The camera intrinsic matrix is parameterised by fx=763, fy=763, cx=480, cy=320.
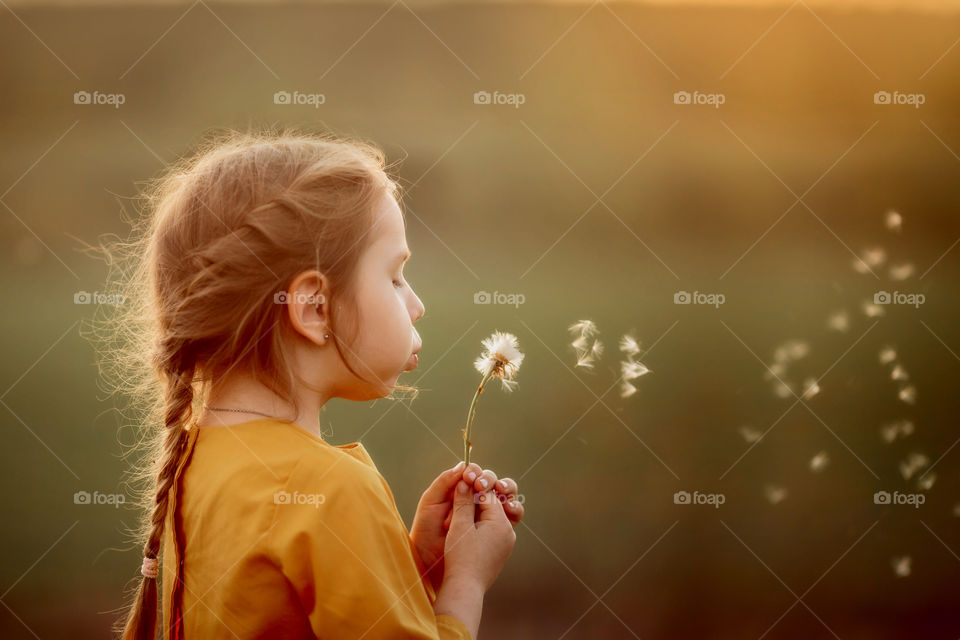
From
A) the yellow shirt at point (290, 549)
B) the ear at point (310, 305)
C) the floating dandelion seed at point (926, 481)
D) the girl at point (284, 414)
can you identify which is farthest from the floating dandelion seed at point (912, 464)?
the ear at point (310, 305)

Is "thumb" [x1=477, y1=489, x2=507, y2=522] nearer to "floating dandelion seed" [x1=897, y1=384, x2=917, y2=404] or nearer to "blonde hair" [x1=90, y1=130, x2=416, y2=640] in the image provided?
"blonde hair" [x1=90, y1=130, x2=416, y2=640]

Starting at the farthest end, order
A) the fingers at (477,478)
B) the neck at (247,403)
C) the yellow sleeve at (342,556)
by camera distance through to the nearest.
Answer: the fingers at (477,478) → the neck at (247,403) → the yellow sleeve at (342,556)

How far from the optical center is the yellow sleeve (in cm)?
64

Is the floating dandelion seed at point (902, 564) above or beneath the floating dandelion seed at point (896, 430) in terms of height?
beneath

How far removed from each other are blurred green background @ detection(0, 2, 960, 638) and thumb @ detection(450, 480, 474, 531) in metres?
0.95

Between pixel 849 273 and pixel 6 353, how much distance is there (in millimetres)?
2026

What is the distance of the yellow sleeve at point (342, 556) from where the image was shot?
0.64 metres

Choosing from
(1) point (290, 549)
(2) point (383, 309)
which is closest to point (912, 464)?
(2) point (383, 309)

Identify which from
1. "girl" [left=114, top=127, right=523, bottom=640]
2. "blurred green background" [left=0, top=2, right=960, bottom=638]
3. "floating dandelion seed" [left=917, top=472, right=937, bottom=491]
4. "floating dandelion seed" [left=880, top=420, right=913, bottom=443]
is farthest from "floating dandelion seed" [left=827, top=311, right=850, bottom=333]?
"girl" [left=114, top=127, right=523, bottom=640]

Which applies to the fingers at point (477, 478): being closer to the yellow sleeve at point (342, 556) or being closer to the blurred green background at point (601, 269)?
the yellow sleeve at point (342, 556)

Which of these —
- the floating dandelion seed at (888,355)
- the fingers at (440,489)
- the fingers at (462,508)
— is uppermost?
the floating dandelion seed at (888,355)

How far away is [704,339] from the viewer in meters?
1.83

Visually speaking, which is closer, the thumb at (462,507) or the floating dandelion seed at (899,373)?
the thumb at (462,507)

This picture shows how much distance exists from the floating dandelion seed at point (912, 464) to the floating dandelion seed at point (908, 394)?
0.41 feet
